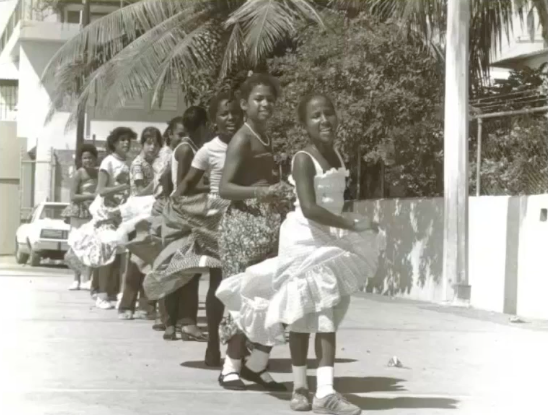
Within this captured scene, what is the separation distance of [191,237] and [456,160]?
653cm

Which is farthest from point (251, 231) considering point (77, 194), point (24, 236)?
point (24, 236)

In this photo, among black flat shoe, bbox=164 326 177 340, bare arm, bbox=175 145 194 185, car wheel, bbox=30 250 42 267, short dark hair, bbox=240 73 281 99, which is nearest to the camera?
short dark hair, bbox=240 73 281 99

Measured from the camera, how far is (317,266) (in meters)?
6.50

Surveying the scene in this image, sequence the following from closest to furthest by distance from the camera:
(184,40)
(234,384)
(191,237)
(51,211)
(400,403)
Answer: (400,403) < (234,384) < (191,237) < (184,40) < (51,211)

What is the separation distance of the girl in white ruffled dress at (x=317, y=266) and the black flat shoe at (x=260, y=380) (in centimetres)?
50

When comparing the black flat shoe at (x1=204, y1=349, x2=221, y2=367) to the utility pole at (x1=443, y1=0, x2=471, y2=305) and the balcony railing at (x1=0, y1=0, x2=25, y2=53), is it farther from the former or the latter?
the balcony railing at (x1=0, y1=0, x2=25, y2=53)

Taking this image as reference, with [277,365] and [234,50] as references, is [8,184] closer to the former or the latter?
[234,50]

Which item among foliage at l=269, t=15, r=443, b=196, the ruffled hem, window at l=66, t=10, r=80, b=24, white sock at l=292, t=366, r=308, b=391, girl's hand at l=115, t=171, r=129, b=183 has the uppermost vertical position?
window at l=66, t=10, r=80, b=24

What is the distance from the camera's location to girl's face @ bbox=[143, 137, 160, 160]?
11852 mm

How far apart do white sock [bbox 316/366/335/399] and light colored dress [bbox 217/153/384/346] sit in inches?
8.0

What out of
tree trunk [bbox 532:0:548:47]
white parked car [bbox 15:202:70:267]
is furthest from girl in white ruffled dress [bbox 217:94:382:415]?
Answer: white parked car [bbox 15:202:70:267]

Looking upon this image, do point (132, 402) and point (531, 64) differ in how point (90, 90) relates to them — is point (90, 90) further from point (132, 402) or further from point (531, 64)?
point (132, 402)

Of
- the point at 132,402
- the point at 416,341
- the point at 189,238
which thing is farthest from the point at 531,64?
the point at 132,402

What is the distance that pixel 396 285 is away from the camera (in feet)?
54.6
